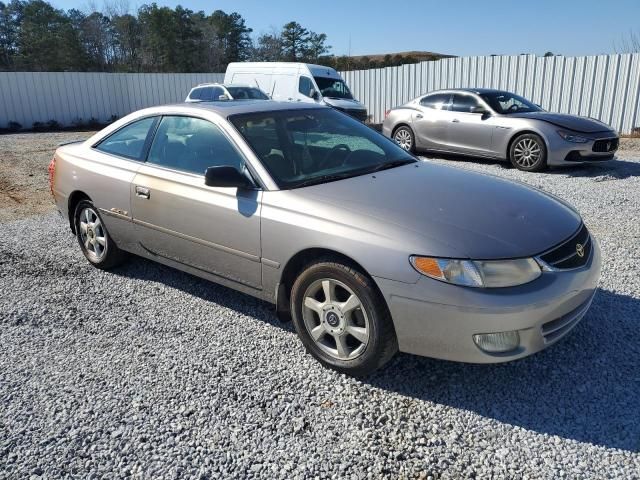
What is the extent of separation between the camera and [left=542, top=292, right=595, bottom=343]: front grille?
268 cm

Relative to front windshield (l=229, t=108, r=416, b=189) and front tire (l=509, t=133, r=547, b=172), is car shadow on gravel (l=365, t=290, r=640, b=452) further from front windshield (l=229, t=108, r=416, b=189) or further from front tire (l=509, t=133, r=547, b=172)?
front tire (l=509, t=133, r=547, b=172)

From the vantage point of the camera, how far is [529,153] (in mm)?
9195

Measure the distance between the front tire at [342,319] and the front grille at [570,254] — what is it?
93cm

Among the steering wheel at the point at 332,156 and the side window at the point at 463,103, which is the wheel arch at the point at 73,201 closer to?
the steering wheel at the point at 332,156

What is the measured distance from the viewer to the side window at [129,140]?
422cm

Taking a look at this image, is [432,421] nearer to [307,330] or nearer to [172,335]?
[307,330]

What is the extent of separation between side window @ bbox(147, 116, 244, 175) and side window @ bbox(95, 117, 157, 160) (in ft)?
0.57

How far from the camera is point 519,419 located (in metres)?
2.61

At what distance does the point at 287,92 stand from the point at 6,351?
15353 millimetres

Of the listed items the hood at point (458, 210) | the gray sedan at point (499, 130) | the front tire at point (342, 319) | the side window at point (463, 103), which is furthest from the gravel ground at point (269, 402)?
the side window at point (463, 103)

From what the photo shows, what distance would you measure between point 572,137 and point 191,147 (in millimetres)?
7360

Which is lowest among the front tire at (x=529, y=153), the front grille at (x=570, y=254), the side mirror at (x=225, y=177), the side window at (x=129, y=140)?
the front tire at (x=529, y=153)

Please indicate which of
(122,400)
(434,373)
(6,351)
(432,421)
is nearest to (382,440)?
(432,421)

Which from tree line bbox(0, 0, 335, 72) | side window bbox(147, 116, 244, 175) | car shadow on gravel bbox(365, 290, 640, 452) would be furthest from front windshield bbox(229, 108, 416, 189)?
tree line bbox(0, 0, 335, 72)
